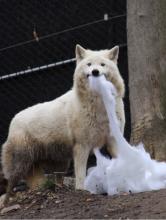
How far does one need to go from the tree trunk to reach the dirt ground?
2.85ft

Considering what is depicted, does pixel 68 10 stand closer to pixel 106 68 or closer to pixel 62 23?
pixel 62 23

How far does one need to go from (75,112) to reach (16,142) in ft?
2.74

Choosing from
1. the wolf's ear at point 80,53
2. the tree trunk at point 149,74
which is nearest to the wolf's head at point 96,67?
the wolf's ear at point 80,53

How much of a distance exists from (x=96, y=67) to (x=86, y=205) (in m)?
1.62

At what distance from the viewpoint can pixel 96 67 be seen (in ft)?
23.2

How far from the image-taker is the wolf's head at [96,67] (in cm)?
712

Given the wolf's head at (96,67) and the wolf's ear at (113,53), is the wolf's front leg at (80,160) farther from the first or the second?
the wolf's ear at (113,53)

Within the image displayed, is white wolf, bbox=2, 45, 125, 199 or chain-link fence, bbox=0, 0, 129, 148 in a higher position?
chain-link fence, bbox=0, 0, 129, 148

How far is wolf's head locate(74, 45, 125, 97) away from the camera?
7.12m

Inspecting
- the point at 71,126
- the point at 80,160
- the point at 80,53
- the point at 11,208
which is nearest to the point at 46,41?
the point at 80,53

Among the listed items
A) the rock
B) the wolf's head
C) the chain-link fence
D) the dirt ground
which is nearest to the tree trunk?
the wolf's head

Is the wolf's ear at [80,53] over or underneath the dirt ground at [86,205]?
over

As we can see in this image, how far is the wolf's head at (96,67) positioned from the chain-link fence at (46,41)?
4.54ft

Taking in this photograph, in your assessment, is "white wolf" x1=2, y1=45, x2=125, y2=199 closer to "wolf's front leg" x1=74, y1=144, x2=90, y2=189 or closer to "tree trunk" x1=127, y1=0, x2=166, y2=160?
"wolf's front leg" x1=74, y1=144, x2=90, y2=189
